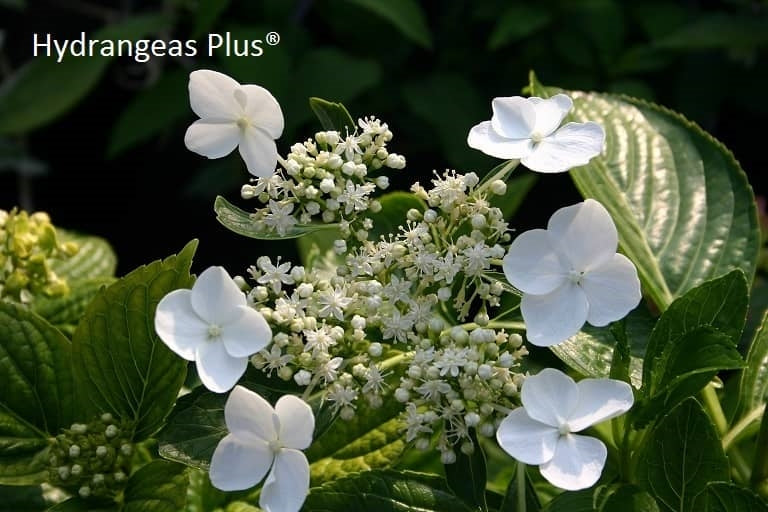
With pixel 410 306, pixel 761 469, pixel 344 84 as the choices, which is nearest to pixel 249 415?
pixel 410 306

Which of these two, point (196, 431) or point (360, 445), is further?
point (360, 445)

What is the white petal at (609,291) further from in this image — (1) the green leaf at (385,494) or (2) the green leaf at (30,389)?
(2) the green leaf at (30,389)

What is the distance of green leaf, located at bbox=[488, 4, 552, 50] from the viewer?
6.33 ft

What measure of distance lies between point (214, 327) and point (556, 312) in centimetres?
22

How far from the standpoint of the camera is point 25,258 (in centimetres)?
97

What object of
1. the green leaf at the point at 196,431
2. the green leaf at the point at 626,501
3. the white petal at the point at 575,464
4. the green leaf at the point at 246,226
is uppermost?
the green leaf at the point at 246,226

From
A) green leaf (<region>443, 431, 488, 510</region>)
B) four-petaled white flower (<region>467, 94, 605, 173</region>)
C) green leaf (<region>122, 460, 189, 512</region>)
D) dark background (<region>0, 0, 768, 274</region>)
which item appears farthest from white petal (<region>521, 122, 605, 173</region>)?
dark background (<region>0, 0, 768, 274</region>)

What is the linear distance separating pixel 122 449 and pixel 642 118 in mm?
626

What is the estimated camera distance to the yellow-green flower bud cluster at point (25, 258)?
0.95 m

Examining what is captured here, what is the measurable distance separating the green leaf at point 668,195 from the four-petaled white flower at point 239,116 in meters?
0.32

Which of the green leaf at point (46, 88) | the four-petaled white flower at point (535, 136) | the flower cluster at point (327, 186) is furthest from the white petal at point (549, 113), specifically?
the green leaf at point (46, 88)

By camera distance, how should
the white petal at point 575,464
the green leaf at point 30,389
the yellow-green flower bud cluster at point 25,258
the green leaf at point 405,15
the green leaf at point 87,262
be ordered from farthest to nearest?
the green leaf at point 405,15, the green leaf at point 87,262, the yellow-green flower bud cluster at point 25,258, the green leaf at point 30,389, the white petal at point 575,464

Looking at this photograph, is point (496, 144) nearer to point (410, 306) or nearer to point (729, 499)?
point (410, 306)

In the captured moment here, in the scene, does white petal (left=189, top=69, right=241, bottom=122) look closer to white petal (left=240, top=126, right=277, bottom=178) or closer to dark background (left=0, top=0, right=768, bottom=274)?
white petal (left=240, top=126, right=277, bottom=178)
